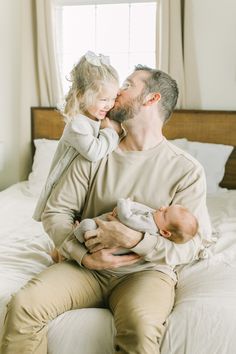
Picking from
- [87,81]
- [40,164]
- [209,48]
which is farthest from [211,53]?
[87,81]

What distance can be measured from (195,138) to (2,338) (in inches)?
92.5

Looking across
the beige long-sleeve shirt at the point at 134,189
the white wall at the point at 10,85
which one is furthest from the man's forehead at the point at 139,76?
the white wall at the point at 10,85

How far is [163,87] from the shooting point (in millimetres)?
1758

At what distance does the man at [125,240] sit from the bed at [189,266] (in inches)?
2.3

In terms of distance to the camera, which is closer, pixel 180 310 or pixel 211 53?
pixel 180 310

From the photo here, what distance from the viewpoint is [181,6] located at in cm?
328

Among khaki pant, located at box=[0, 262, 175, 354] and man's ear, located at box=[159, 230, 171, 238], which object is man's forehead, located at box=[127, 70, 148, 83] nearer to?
man's ear, located at box=[159, 230, 171, 238]

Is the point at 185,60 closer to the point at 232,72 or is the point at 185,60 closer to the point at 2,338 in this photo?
the point at 232,72

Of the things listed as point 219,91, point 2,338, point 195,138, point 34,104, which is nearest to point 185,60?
point 219,91

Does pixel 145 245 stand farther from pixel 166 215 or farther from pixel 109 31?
pixel 109 31

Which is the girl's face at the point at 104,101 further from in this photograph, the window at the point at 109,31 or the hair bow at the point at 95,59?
the window at the point at 109,31

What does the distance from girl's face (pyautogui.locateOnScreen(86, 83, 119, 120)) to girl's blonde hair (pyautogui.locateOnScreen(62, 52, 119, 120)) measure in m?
0.02

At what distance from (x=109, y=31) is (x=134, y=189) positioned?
7.70 ft

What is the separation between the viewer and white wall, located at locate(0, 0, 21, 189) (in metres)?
3.63
